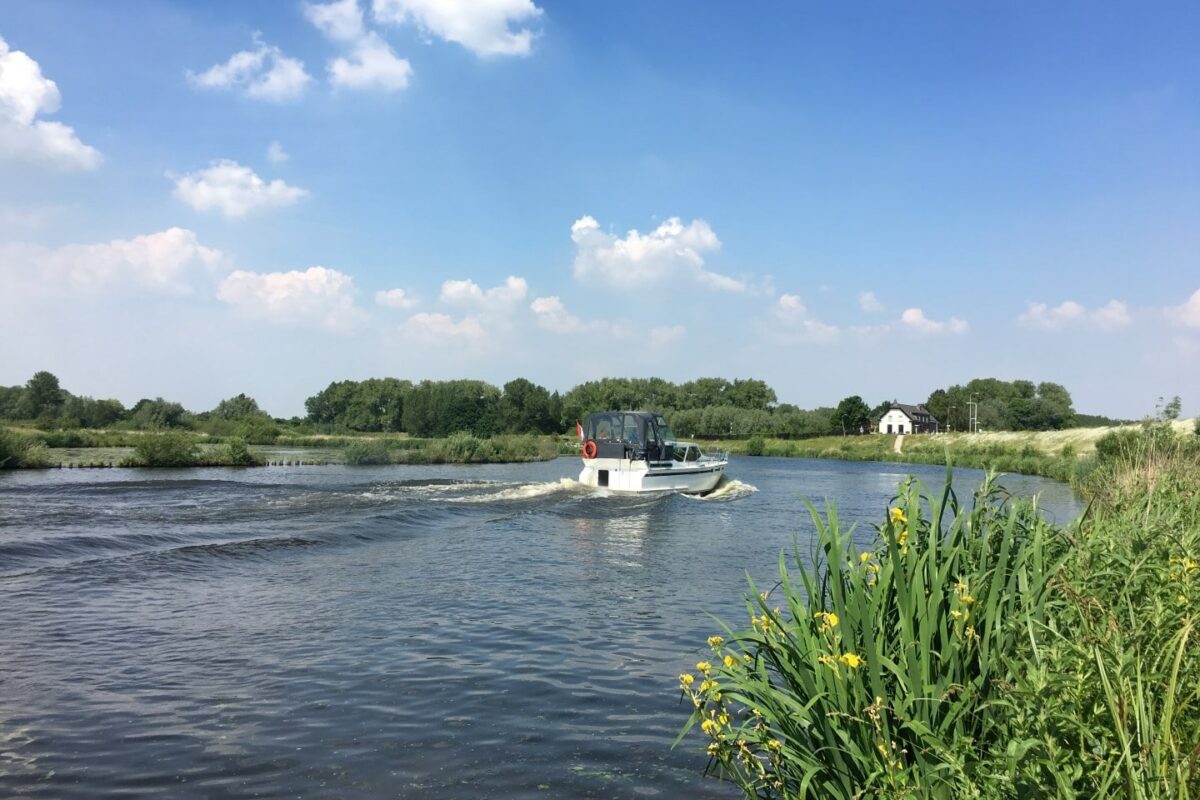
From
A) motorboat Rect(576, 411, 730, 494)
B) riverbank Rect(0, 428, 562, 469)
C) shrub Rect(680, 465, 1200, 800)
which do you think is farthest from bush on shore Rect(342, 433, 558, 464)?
shrub Rect(680, 465, 1200, 800)

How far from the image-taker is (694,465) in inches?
1283

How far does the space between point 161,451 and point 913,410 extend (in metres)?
117

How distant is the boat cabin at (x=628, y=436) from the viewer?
30908 mm

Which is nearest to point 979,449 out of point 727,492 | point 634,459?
point 727,492

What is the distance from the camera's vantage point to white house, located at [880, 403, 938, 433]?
119 m

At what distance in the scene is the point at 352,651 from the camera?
31.3 ft

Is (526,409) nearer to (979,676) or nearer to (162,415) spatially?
(162,415)

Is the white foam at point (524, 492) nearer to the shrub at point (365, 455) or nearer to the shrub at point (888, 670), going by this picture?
the shrub at point (365, 455)

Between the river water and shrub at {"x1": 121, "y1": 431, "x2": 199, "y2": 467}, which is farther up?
shrub at {"x1": 121, "y1": 431, "x2": 199, "y2": 467}

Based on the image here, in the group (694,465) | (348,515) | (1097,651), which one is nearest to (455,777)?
(1097,651)

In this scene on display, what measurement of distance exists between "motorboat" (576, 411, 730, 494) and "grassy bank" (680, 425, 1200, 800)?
25.4 m

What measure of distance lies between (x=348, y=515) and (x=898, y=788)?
20.6m

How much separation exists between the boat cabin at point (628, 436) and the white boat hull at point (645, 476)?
0.32 m

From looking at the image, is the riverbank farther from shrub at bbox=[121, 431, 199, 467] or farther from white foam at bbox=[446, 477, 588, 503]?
white foam at bbox=[446, 477, 588, 503]
